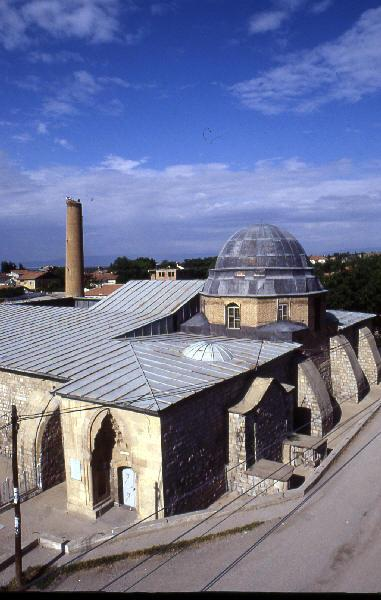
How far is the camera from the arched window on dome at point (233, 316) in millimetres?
20656

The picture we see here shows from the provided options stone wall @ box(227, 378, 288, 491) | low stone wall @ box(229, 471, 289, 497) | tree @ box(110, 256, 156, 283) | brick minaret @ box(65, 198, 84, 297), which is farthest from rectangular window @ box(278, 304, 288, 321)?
tree @ box(110, 256, 156, 283)

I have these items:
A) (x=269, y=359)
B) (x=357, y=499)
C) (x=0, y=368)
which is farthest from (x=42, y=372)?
(x=357, y=499)

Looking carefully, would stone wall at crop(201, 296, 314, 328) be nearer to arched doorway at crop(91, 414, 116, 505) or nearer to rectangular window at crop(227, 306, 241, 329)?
rectangular window at crop(227, 306, 241, 329)

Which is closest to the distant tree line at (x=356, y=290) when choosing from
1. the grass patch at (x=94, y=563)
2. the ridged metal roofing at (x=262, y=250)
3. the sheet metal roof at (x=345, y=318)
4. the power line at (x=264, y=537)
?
the sheet metal roof at (x=345, y=318)

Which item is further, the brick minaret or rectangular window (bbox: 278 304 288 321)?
the brick minaret

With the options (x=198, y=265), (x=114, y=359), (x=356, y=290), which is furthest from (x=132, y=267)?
(x=114, y=359)

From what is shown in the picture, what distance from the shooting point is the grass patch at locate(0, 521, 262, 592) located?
9.58 m

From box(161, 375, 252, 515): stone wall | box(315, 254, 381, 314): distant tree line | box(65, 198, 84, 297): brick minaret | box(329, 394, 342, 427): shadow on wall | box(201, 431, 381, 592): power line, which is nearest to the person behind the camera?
box(201, 431, 381, 592): power line

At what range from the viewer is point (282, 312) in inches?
800

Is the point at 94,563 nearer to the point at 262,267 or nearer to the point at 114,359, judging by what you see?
the point at 114,359

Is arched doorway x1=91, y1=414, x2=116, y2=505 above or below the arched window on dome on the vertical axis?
below

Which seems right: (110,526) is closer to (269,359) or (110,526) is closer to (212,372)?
(212,372)

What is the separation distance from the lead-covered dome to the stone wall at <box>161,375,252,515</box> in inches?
252

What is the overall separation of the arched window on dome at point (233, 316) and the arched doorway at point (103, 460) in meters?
9.28
